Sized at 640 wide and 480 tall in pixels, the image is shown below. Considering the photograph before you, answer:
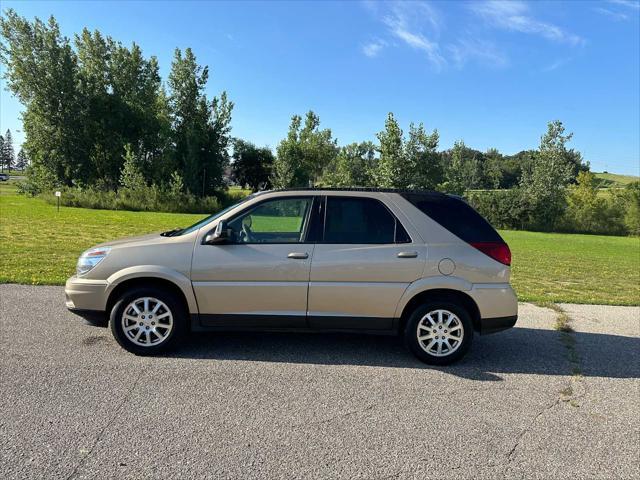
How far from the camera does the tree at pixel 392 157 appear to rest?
172 ft

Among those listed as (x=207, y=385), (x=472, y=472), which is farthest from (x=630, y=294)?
(x=207, y=385)

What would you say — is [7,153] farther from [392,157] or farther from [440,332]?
[440,332]

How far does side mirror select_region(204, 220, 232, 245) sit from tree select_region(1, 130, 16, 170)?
181 m

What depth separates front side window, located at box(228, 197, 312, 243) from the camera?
15.3 feet

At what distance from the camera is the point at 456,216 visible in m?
4.71

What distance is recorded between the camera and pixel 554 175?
47.9 m

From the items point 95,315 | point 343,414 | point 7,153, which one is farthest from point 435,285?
point 7,153

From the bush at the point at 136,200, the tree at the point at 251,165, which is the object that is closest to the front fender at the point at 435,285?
the bush at the point at 136,200

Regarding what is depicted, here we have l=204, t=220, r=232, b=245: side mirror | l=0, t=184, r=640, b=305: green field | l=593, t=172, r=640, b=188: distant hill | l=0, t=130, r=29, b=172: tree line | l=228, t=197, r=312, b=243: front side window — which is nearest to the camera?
l=204, t=220, r=232, b=245: side mirror

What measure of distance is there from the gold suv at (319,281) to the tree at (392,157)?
4866 cm

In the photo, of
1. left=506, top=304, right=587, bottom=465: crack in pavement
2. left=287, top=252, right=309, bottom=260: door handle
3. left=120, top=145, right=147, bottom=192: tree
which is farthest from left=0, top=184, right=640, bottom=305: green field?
left=120, top=145, right=147, bottom=192: tree

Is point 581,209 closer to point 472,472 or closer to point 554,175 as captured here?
point 554,175

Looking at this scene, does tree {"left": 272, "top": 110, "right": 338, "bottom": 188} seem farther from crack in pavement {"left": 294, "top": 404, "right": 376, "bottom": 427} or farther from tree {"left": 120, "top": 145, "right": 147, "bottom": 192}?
crack in pavement {"left": 294, "top": 404, "right": 376, "bottom": 427}

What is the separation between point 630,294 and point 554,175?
43.9 meters
